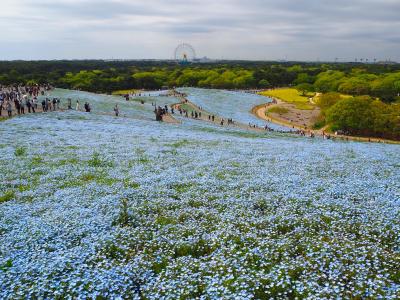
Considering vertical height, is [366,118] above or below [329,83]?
below

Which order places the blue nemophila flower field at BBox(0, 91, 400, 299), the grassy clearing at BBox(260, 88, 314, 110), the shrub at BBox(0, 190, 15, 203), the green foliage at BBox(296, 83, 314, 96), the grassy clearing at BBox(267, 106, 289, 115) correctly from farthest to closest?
the green foliage at BBox(296, 83, 314, 96)
the grassy clearing at BBox(260, 88, 314, 110)
the grassy clearing at BBox(267, 106, 289, 115)
the shrub at BBox(0, 190, 15, 203)
the blue nemophila flower field at BBox(0, 91, 400, 299)

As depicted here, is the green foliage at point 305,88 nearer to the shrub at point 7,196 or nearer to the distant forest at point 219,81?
the distant forest at point 219,81

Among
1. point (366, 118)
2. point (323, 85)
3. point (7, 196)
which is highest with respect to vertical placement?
point (323, 85)

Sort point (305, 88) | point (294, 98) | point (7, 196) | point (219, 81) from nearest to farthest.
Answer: point (7, 196), point (294, 98), point (305, 88), point (219, 81)

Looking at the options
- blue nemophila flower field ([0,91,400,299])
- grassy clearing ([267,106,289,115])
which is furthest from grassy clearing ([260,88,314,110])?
blue nemophila flower field ([0,91,400,299])

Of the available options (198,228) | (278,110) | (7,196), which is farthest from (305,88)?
(198,228)

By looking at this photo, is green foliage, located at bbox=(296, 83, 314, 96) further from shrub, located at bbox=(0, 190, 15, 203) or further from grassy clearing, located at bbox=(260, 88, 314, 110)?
shrub, located at bbox=(0, 190, 15, 203)

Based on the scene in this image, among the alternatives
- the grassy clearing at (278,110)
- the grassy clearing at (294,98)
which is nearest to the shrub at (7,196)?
the grassy clearing at (278,110)

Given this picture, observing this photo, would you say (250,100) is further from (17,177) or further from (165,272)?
(165,272)

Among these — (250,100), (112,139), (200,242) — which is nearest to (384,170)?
(200,242)

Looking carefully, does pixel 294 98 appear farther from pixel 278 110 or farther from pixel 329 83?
pixel 278 110
